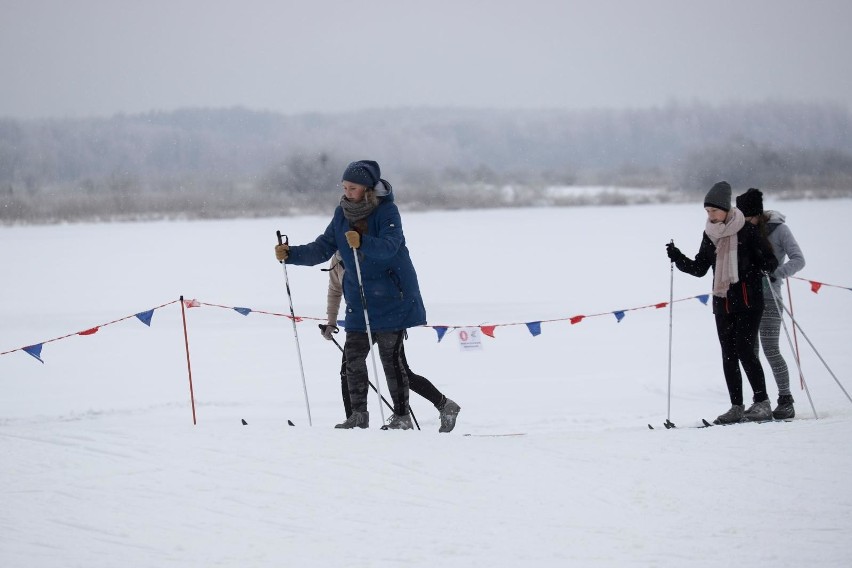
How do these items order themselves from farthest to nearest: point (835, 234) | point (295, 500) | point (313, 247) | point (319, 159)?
point (319, 159), point (835, 234), point (313, 247), point (295, 500)

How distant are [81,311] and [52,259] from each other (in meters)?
11.8

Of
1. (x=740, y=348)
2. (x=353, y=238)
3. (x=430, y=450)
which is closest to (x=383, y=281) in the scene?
(x=353, y=238)

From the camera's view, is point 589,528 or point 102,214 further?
point 102,214

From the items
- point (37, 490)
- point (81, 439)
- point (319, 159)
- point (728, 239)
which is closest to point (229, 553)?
point (37, 490)

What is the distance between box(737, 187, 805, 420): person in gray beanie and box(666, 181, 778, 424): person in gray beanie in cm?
14

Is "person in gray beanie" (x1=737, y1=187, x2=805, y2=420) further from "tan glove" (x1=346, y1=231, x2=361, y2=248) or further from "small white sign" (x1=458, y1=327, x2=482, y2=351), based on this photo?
"tan glove" (x1=346, y1=231, x2=361, y2=248)

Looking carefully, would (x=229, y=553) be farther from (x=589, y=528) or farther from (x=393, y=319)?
(x=393, y=319)

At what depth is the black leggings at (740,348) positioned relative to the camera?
5.91m

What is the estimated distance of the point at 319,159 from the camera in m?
78.2

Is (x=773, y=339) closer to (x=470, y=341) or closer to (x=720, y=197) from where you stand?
(x=720, y=197)

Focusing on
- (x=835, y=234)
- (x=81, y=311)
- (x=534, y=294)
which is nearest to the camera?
(x=81, y=311)

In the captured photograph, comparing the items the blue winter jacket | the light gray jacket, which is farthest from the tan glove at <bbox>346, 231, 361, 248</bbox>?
the light gray jacket

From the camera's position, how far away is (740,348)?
5.94m

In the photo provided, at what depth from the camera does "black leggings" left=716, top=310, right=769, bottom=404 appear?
19.4 feet
